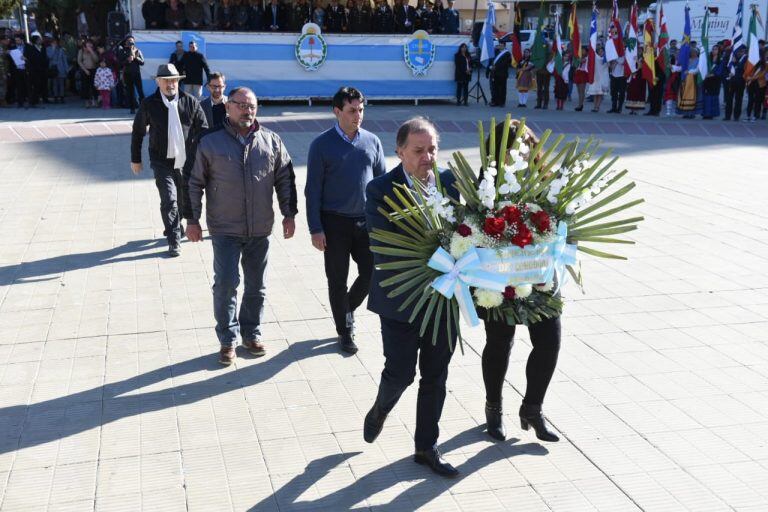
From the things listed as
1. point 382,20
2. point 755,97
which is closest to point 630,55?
point 755,97

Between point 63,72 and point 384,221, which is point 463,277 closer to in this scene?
point 384,221

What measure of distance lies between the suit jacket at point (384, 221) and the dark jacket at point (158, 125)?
4332 millimetres

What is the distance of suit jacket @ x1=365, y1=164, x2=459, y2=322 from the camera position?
4.37 m

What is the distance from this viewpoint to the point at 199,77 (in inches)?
778

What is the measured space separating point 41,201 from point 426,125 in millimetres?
8118

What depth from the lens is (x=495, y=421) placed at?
487 cm

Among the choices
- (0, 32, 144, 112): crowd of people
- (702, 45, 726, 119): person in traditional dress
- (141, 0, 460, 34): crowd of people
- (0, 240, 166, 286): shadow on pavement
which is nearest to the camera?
(0, 240, 166, 286): shadow on pavement

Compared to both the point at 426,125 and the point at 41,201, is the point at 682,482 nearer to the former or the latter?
the point at 426,125

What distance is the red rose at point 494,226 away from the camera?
12.9 feet

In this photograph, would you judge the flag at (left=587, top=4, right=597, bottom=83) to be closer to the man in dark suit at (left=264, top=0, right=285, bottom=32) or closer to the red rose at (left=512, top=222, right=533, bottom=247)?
the man in dark suit at (left=264, top=0, right=285, bottom=32)

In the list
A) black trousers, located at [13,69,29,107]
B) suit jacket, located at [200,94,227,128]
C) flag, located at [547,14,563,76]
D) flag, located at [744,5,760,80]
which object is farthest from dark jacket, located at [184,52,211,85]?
flag, located at [744,5,760,80]

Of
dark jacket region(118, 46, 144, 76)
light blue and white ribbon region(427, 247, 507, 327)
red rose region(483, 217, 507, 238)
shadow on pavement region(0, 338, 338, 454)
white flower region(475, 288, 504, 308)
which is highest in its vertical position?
dark jacket region(118, 46, 144, 76)

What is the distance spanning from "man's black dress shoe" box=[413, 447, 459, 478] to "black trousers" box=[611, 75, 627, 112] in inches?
776

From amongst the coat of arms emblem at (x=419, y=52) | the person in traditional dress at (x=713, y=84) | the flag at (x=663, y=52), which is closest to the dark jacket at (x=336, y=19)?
the coat of arms emblem at (x=419, y=52)
